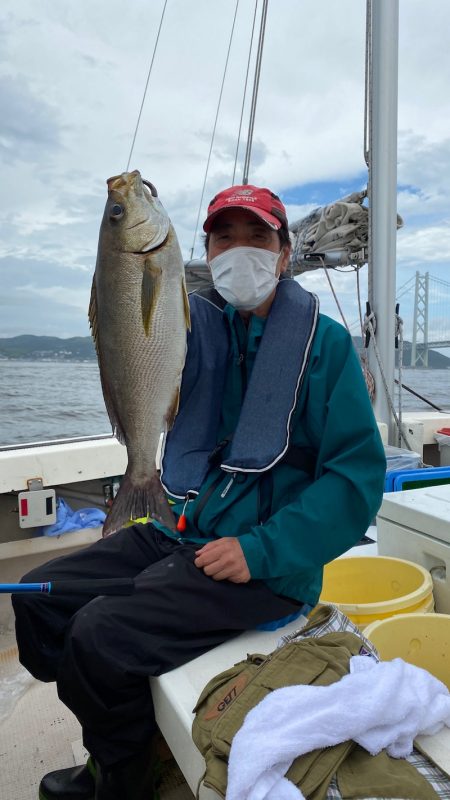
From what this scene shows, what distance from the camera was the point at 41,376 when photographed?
16906mm

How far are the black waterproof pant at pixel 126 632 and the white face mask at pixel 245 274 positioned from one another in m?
0.94

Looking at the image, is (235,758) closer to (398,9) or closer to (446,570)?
(446,570)

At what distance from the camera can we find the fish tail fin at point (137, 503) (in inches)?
72.3

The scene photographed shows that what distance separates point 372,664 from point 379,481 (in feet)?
1.90

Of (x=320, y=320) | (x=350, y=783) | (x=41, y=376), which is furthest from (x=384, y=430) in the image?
(x=41, y=376)

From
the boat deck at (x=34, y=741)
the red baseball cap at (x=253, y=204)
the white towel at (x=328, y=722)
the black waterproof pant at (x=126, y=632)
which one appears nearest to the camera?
the white towel at (x=328, y=722)

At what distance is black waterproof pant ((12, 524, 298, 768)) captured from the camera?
162 centimetres

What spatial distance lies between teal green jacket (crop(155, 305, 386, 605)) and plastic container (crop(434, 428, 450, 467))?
457 cm

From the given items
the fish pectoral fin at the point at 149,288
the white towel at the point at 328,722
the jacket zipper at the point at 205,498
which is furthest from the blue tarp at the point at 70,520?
the white towel at the point at 328,722

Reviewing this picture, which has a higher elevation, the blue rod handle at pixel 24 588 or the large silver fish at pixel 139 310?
the large silver fish at pixel 139 310

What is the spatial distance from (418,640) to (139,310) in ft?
5.25

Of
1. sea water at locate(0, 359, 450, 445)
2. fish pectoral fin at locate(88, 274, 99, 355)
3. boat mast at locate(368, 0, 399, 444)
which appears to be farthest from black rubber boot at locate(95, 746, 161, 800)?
sea water at locate(0, 359, 450, 445)

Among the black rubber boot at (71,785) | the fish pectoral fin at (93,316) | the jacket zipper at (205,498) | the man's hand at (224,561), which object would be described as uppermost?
the fish pectoral fin at (93,316)

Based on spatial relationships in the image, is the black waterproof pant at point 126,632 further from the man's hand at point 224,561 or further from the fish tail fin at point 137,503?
the fish tail fin at point 137,503
